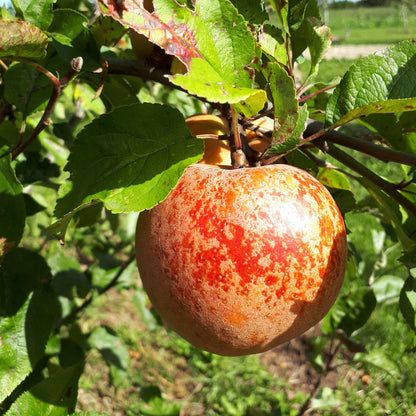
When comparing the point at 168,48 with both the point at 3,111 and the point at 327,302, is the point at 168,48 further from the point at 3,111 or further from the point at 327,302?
the point at 3,111

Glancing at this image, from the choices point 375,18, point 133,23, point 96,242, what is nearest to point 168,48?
point 133,23

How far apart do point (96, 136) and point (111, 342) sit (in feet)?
4.63

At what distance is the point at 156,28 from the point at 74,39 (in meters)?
0.31

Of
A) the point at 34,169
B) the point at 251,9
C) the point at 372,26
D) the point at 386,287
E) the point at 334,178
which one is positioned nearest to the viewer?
the point at 251,9

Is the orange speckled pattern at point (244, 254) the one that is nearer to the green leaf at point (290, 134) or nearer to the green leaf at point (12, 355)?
the green leaf at point (290, 134)

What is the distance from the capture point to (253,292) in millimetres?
740

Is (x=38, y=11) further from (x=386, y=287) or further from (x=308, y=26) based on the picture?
(x=386, y=287)

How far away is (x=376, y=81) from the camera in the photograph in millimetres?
778

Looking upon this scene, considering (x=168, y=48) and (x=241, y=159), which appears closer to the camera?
(x=168, y=48)

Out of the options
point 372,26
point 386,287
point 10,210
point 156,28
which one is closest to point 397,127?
point 156,28

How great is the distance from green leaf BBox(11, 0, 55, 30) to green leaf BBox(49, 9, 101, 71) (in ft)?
0.05

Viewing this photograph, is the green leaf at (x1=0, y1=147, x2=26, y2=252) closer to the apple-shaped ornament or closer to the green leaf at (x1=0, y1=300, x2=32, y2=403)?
the green leaf at (x1=0, y1=300, x2=32, y2=403)

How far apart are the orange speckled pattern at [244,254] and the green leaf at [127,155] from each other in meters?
0.05

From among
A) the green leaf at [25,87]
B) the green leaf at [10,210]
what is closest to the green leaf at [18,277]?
the green leaf at [10,210]
